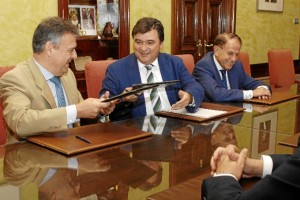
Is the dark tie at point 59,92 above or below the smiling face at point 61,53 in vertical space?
below

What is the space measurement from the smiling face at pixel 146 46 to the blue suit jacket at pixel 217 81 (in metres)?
0.57

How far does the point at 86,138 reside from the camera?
1.82 metres

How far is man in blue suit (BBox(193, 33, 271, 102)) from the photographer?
2992 millimetres

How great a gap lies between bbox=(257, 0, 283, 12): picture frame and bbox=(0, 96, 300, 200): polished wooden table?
447cm

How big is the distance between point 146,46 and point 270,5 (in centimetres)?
448

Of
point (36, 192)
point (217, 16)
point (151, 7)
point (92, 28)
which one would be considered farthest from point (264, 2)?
point (36, 192)

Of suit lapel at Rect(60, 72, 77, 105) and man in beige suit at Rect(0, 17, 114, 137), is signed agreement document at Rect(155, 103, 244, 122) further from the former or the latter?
suit lapel at Rect(60, 72, 77, 105)

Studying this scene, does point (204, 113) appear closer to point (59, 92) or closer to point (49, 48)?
point (59, 92)

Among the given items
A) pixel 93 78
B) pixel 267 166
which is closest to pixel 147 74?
pixel 93 78

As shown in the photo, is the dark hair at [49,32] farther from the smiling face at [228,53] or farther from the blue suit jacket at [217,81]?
the smiling face at [228,53]

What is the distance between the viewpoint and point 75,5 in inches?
Result: 155

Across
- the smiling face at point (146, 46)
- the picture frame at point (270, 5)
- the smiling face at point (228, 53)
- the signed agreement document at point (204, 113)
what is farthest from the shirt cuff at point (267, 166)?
the picture frame at point (270, 5)

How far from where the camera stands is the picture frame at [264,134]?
1.74m

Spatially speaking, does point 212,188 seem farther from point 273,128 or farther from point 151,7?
point 151,7
